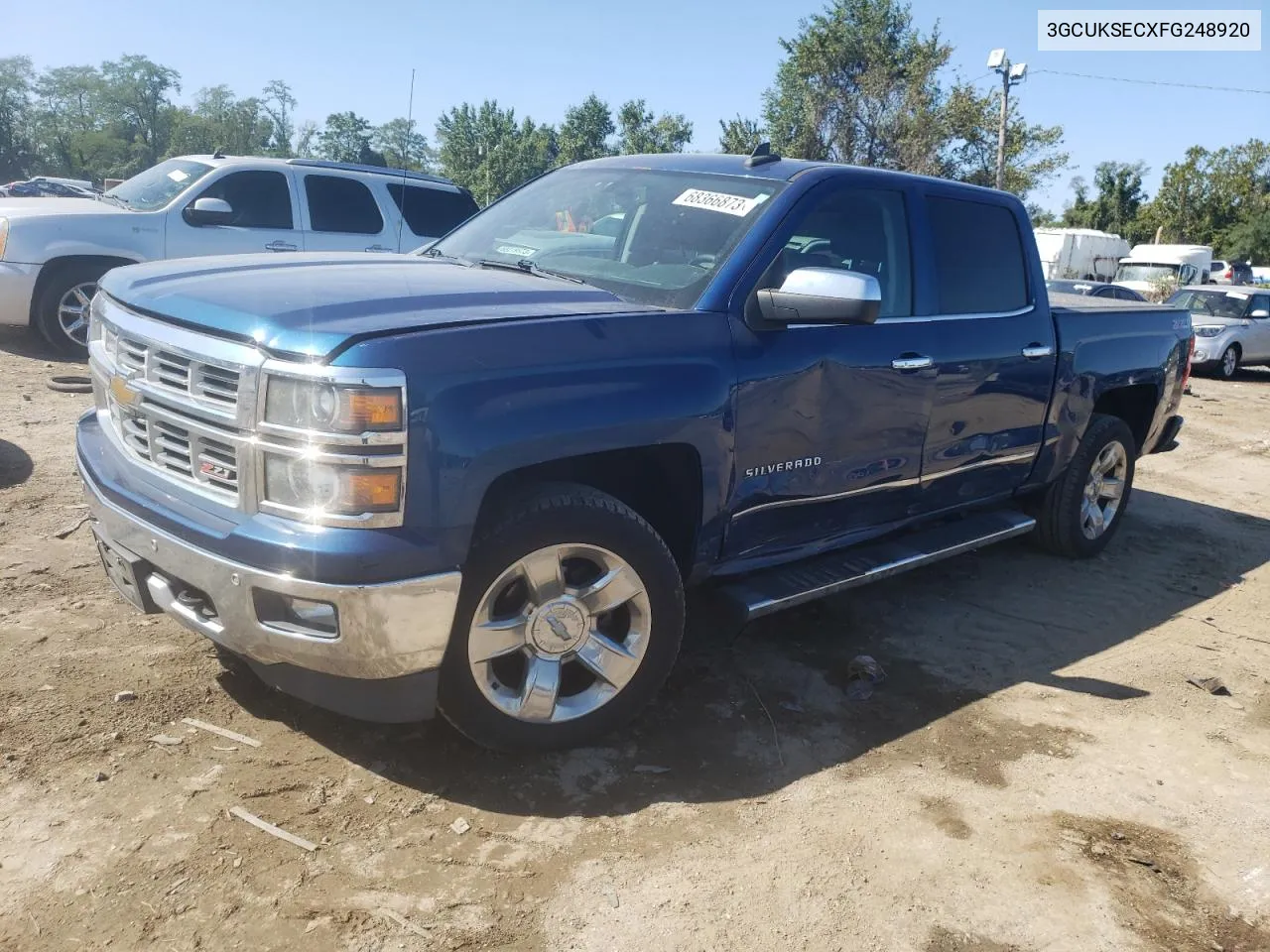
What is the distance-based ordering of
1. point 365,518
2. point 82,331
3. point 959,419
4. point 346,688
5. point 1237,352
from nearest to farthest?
point 365,518 < point 346,688 < point 959,419 < point 82,331 < point 1237,352

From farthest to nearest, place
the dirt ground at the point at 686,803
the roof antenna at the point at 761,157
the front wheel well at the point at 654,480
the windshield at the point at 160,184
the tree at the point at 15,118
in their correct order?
1. the tree at the point at 15,118
2. the windshield at the point at 160,184
3. the roof antenna at the point at 761,157
4. the front wheel well at the point at 654,480
5. the dirt ground at the point at 686,803

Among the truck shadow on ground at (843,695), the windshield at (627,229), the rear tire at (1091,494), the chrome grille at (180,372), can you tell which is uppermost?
the windshield at (627,229)

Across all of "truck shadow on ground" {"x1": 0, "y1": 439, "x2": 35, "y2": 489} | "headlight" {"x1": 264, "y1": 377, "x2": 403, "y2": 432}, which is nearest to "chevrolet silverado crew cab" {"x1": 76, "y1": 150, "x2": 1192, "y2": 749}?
"headlight" {"x1": 264, "y1": 377, "x2": 403, "y2": 432}

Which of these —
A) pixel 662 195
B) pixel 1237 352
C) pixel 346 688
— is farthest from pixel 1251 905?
pixel 1237 352

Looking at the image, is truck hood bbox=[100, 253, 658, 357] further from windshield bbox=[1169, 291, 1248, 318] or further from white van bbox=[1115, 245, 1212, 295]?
white van bbox=[1115, 245, 1212, 295]

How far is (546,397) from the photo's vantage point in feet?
A: 9.02

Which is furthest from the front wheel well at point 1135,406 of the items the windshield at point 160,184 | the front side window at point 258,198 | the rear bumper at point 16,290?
the rear bumper at point 16,290

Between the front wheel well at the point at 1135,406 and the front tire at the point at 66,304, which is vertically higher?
the front wheel well at the point at 1135,406

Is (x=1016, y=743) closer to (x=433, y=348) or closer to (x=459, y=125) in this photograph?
(x=433, y=348)

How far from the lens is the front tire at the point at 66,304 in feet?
27.2

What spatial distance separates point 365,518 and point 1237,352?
18616 mm

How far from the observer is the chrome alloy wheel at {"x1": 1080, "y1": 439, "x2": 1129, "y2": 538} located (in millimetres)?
5508

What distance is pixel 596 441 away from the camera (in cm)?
289

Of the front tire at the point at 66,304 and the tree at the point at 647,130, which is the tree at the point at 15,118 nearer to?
the tree at the point at 647,130
